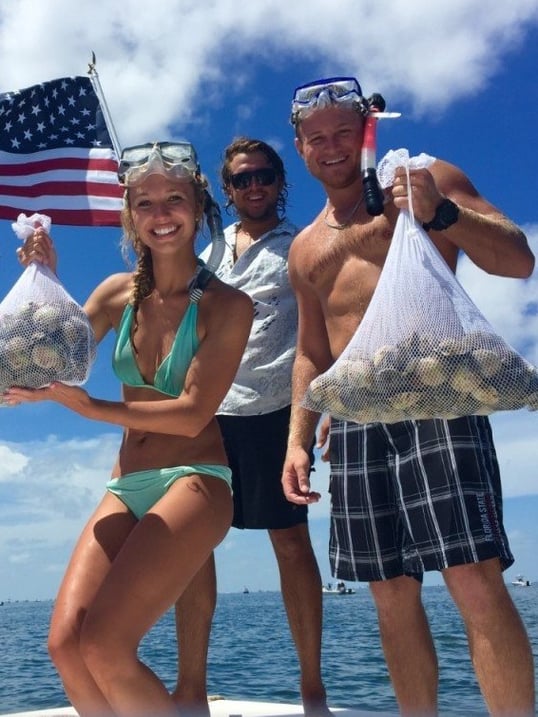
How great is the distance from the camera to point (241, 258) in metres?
5.01

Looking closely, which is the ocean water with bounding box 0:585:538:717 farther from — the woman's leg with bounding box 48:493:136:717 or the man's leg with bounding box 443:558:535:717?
the woman's leg with bounding box 48:493:136:717

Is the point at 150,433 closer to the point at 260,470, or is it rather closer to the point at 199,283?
the point at 199,283

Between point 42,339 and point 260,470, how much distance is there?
1.76 metres

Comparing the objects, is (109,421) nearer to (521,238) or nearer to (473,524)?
(473,524)

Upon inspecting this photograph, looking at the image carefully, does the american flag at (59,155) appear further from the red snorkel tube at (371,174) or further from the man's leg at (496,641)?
the man's leg at (496,641)

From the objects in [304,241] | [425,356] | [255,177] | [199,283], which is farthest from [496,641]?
[255,177]

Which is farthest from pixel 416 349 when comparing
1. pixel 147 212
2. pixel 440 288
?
pixel 147 212

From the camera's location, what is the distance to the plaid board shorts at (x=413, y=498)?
333 cm

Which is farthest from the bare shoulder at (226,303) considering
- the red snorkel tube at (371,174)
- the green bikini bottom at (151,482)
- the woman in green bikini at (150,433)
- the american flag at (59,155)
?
the american flag at (59,155)

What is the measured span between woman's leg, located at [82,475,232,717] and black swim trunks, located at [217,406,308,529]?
116 centimetres

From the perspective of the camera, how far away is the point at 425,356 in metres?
2.90

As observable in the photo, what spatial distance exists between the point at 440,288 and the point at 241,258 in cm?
217

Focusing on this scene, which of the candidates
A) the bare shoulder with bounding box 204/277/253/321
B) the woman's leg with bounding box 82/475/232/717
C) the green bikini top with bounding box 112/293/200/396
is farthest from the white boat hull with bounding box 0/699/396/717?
the bare shoulder with bounding box 204/277/253/321

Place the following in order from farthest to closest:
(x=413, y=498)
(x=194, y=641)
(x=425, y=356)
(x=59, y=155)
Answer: (x=59, y=155)
(x=194, y=641)
(x=413, y=498)
(x=425, y=356)
